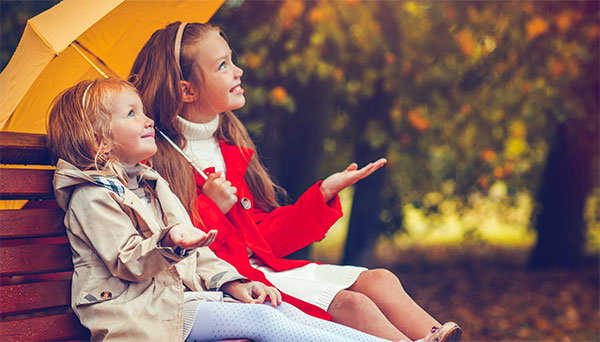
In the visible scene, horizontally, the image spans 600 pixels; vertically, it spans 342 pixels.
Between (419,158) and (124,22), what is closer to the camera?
(124,22)

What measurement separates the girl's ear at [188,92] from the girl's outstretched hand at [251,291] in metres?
0.89

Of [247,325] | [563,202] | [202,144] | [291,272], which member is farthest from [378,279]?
[563,202]

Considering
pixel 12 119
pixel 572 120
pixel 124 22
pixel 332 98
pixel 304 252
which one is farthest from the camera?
pixel 572 120

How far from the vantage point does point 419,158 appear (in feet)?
27.6

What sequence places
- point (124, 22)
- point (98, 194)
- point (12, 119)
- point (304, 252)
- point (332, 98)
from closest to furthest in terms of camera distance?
point (98, 194) < point (12, 119) < point (124, 22) < point (304, 252) < point (332, 98)

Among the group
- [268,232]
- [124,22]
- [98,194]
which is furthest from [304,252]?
[98,194]

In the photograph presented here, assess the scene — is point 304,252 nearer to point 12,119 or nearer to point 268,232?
point 268,232

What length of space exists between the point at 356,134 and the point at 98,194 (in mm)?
5800

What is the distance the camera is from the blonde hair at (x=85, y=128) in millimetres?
2363

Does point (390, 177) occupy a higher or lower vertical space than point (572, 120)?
lower

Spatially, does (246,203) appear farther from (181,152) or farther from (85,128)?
(85,128)

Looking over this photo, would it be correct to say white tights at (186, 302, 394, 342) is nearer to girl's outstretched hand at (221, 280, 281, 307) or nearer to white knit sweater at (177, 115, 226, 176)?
girl's outstretched hand at (221, 280, 281, 307)

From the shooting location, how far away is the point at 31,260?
92.8 inches

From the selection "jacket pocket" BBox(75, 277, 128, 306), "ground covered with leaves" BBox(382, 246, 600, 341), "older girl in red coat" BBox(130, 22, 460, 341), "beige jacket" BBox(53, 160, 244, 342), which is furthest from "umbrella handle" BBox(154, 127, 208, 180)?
"ground covered with leaves" BBox(382, 246, 600, 341)
